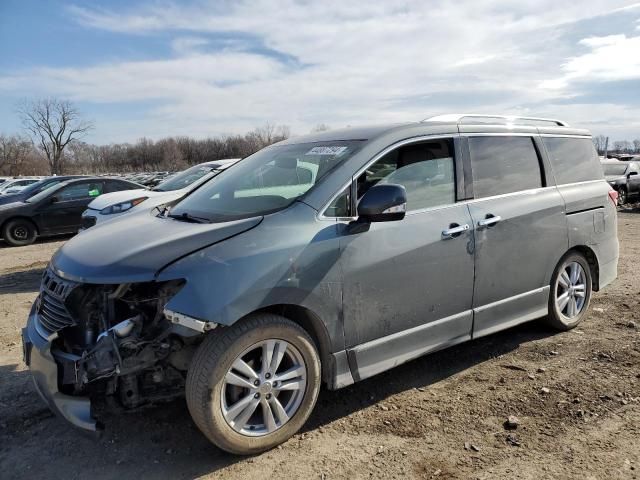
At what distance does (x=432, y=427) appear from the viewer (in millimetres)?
3248

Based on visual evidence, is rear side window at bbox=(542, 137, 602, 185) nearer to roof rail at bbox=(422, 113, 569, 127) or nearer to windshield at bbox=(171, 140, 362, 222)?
roof rail at bbox=(422, 113, 569, 127)

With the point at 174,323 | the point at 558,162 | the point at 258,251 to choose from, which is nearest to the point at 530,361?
the point at 558,162

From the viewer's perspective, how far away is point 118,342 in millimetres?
2742

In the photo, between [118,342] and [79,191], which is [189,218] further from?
[79,191]

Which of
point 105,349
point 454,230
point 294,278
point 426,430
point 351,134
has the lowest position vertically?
point 426,430

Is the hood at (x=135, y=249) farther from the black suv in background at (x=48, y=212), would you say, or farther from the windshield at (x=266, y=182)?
the black suv in background at (x=48, y=212)

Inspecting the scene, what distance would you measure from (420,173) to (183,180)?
6329 mm

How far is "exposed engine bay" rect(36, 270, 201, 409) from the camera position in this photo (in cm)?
273

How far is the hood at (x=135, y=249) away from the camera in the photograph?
2.80 m

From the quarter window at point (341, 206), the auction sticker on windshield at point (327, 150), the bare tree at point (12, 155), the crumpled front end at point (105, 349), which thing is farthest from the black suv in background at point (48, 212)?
the bare tree at point (12, 155)

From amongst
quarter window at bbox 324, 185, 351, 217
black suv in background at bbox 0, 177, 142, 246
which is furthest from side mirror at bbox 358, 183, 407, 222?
black suv in background at bbox 0, 177, 142, 246

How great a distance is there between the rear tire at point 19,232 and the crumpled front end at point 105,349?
10.1 metres

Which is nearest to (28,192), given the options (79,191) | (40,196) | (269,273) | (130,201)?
(40,196)

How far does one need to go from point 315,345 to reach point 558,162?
3.04 m
